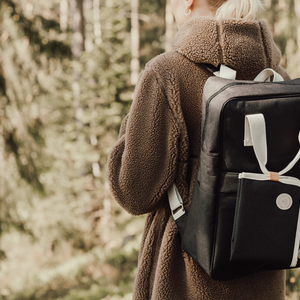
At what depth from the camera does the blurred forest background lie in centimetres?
457

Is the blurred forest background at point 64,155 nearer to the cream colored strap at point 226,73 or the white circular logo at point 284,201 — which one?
the cream colored strap at point 226,73

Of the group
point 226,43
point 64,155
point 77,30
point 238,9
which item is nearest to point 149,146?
point 226,43

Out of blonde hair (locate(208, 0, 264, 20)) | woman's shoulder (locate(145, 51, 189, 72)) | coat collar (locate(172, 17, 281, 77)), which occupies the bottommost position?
woman's shoulder (locate(145, 51, 189, 72))

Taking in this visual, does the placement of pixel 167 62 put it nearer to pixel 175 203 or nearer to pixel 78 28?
pixel 175 203

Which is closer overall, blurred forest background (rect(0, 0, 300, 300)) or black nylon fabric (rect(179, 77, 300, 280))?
black nylon fabric (rect(179, 77, 300, 280))

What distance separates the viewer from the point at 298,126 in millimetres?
1106

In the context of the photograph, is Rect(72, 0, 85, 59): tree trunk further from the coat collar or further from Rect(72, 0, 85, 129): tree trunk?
the coat collar

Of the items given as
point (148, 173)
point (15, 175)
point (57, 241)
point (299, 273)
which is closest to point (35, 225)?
point (57, 241)

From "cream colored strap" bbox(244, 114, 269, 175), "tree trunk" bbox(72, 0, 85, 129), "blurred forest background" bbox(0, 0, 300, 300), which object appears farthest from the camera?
"tree trunk" bbox(72, 0, 85, 129)

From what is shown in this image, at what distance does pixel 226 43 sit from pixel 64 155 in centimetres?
1101

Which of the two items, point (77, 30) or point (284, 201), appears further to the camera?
point (77, 30)

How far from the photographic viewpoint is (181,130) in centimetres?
135

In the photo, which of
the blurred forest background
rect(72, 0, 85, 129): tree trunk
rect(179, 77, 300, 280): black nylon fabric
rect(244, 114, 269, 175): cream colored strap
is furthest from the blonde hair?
rect(72, 0, 85, 129): tree trunk

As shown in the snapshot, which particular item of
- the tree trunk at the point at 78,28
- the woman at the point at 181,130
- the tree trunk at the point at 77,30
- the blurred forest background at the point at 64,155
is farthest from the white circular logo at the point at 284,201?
the tree trunk at the point at 78,28
